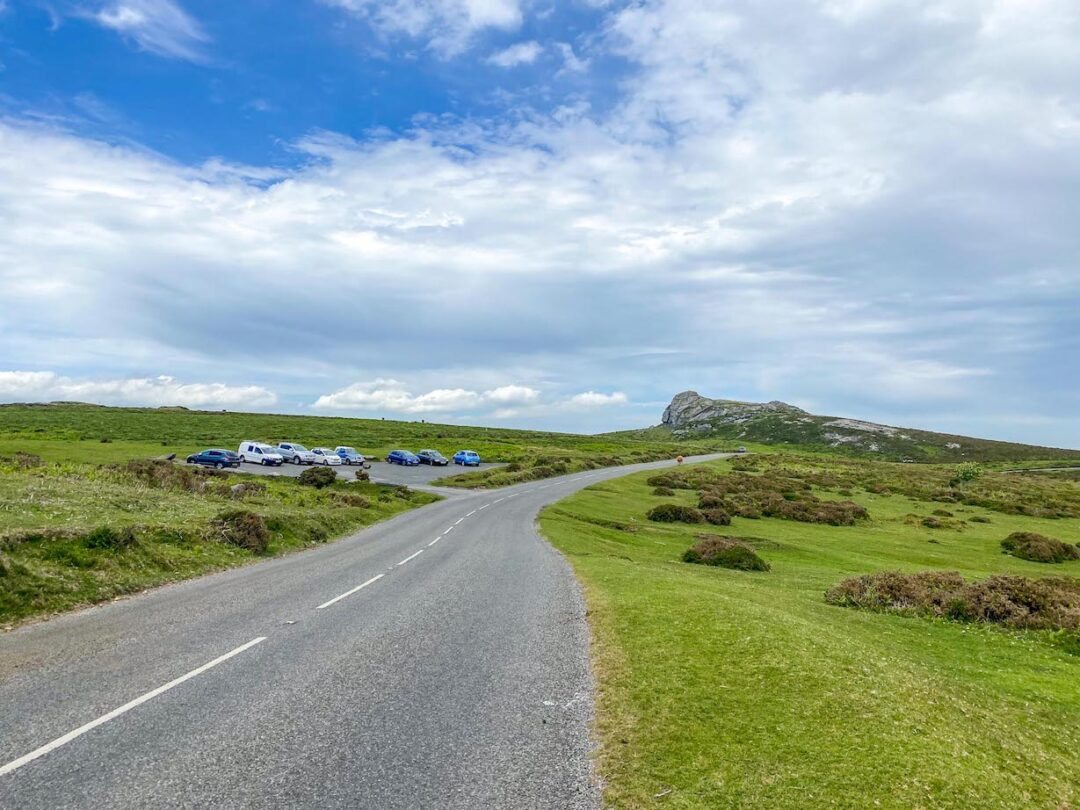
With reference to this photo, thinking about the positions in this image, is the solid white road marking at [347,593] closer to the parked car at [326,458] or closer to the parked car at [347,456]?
the parked car at [326,458]

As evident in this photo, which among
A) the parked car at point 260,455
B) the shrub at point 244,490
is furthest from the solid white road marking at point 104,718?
the parked car at point 260,455

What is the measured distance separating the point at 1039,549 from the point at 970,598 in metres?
23.4

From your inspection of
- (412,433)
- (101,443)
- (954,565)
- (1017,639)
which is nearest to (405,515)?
(954,565)

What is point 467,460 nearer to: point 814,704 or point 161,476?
point 161,476

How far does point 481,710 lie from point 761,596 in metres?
11.7

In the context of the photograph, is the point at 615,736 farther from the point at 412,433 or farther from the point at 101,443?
the point at 412,433

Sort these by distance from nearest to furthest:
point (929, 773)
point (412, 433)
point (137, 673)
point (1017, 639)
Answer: point (929, 773), point (137, 673), point (1017, 639), point (412, 433)

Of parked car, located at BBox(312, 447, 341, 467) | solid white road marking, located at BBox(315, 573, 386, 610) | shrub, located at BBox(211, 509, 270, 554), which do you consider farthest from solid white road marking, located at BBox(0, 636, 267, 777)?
parked car, located at BBox(312, 447, 341, 467)

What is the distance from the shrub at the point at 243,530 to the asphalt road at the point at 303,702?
8.23 meters

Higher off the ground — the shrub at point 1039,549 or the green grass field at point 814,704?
the green grass field at point 814,704

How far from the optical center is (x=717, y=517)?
4331cm

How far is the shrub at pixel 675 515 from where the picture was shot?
144ft

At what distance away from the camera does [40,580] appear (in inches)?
619

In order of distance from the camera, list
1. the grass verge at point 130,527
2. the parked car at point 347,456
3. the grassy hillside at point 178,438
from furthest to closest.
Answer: the parked car at point 347,456 → the grassy hillside at point 178,438 → the grass verge at point 130,527
